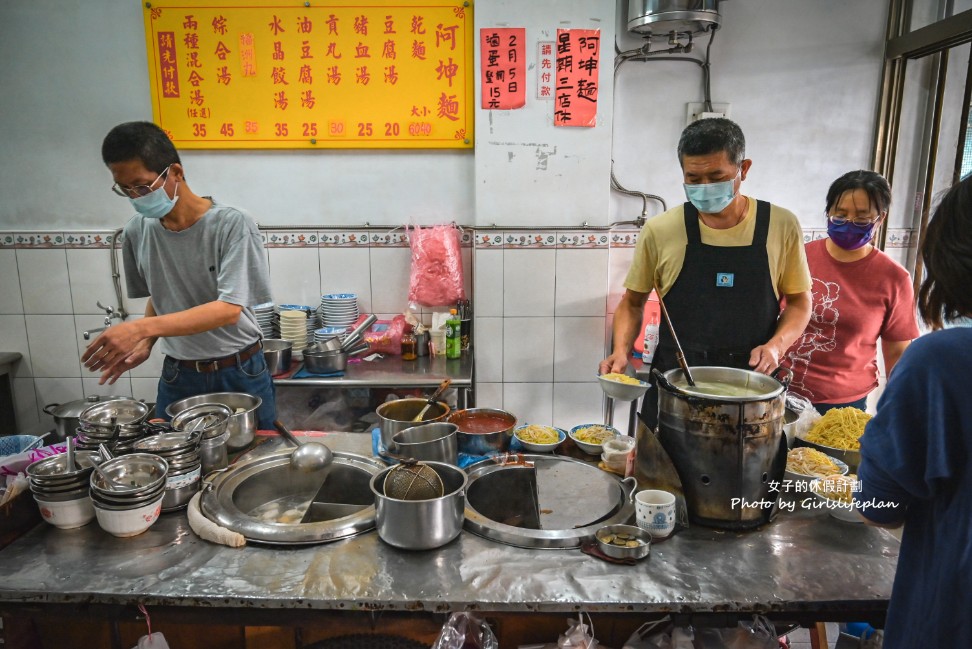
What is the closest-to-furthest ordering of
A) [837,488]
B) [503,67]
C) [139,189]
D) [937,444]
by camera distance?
[937,444]
[837,488]
[139,189]
[503,67]

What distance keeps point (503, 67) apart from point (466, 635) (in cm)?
323

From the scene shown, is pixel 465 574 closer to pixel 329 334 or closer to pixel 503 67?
pixel 329 334

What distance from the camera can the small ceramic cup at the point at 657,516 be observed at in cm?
159

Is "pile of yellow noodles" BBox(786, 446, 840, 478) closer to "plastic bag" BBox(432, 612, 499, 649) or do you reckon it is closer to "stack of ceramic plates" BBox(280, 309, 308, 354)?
"plastic bag" BBox(432, 612, 499, 649)

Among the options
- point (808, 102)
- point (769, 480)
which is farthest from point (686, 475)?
point (808, 102)

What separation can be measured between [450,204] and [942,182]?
11.3 feet

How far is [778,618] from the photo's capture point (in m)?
1.44

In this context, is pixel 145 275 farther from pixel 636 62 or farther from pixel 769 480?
pixel 636 62

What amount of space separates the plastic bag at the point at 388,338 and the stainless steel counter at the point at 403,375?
0.06 m

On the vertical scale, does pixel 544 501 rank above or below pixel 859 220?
below

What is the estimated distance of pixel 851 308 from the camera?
263cm

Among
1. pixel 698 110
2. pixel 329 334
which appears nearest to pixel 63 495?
pixel 329 334

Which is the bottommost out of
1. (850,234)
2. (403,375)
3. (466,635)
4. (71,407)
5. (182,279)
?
(71,407)

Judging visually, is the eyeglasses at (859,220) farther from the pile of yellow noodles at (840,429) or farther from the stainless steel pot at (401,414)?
the stainless steel pot at (401,414)
